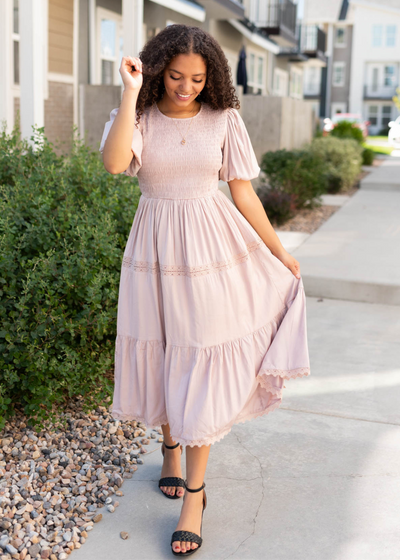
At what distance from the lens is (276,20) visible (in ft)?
62.4

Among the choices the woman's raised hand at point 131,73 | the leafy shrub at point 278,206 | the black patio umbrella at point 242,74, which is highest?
the black patio umbrella at point 242,74

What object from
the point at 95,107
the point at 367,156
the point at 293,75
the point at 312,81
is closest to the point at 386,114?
the point at 312,81

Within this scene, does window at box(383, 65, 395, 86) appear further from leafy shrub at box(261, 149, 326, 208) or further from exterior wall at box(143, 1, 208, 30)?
leafy shrub at box(261, 149, 326, 208)

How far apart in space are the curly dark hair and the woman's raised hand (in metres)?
0.12

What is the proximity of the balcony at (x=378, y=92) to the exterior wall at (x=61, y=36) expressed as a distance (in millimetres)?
42649

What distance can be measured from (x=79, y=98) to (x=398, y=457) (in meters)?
8.11

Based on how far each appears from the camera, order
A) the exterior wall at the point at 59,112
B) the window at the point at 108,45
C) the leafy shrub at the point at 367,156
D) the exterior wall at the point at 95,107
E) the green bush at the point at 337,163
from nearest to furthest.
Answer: the exterior wall at the point at 59,112 → the exterior wall at the point at 95,107 → the window at the point at 108,45 → the green bush at the point at 337,163 → the leafy shrub at the point at 367,156

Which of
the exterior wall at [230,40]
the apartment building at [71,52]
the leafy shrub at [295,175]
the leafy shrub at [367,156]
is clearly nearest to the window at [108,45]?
the apartment building at [71,52]

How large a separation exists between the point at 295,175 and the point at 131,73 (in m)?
8.00

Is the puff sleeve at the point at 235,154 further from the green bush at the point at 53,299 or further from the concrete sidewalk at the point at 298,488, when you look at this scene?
the concrete sidewalk at the point at 298,488

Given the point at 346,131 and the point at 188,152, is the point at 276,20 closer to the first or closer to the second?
the point at 346,131

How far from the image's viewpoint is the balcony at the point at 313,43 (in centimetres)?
2618

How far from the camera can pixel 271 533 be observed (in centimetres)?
249

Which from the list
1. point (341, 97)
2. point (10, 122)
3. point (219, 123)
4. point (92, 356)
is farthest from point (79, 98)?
point (341, 97)
